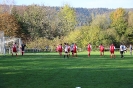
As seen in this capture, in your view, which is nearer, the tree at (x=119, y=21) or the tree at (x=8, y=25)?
the tree at (x=8, y=25)

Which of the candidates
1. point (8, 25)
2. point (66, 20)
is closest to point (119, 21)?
point (66, 20)

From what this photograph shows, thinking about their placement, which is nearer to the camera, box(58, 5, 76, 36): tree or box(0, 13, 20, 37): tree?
box(0, 13, 20, 37): tree

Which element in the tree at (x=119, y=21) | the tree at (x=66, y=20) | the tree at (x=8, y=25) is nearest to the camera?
the tree at (x=8, y=25)

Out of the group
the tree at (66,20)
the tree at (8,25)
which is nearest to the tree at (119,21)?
the tree at (66,20)

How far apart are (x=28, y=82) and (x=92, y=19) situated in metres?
108

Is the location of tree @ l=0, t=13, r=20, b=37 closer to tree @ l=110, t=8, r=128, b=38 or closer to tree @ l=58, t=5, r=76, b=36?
tree @ l=58, t=5, r=76, b=36

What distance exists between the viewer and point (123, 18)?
11156 cm

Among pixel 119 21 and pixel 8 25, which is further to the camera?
pixel 119 21

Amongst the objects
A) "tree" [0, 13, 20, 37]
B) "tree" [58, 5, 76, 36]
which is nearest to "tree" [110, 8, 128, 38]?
"tree" [58, 5, 76, 36]

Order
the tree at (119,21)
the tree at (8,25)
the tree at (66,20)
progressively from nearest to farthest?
the tree at (8,25) → the tree at (66,20) → the tree at (119,21)

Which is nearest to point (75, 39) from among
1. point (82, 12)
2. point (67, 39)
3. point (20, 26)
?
point (67, 39)

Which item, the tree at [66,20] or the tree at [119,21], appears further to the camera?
the tree at [119,21]

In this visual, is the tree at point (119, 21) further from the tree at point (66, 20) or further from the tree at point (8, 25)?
the tree at point (8, 25)

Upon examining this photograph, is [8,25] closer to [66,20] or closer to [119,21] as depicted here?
[66,20]
